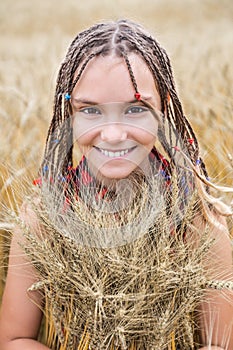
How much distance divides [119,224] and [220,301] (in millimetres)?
330

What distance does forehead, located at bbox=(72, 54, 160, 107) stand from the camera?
136 cm

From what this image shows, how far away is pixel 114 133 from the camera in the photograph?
1322 mm

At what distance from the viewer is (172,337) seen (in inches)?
50.3

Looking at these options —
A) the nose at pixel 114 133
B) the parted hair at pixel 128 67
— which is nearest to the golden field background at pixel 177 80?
the parted hair at pixel 128 67

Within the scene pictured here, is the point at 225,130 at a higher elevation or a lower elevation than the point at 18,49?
lower

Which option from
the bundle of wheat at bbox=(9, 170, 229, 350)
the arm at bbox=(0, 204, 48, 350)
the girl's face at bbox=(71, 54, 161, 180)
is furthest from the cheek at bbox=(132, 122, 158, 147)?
the arm at bbox=(0, 204, 48, 350)

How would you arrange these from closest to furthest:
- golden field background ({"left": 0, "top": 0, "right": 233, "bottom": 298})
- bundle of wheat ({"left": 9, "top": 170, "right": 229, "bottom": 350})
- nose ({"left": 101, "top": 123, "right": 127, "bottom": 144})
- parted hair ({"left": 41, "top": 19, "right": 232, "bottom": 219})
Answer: bundle of wheat ({"left": 9, "top": 170, "right": 229, "bottom": 350}) < nose ({"left": 101, "top": 123, "right": 127, "bottom": 144}) < parted hair ({"left": 41, "top": 19, "right": 232, "bottom": 219}) < golden field background ({"left": 0, "top": 0, "right": 233, "bottom": 298})

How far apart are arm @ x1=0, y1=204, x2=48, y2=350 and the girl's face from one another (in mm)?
266

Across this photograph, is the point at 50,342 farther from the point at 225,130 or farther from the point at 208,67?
the point at 208,67

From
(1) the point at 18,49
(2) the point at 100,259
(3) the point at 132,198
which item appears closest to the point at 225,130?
(3) the point at 132,198

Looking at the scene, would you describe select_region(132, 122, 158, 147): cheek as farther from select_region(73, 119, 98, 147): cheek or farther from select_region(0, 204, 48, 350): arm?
select_region(0, 204, 48, 350): arm

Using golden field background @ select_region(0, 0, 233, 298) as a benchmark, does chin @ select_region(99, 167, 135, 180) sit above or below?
below

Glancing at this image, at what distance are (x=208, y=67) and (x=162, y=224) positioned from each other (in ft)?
9.06

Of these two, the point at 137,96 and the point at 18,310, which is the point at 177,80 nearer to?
the point at 137,96
